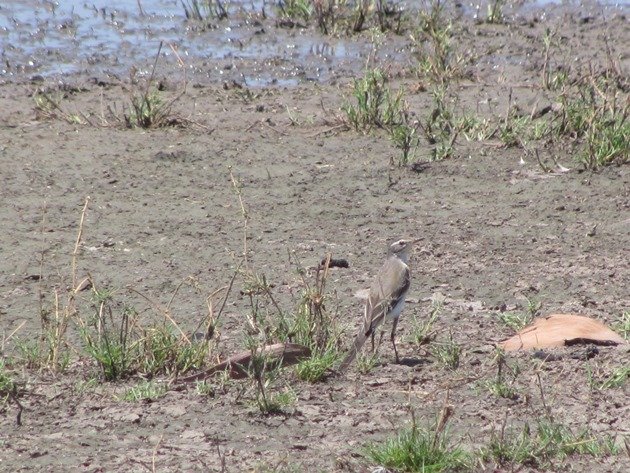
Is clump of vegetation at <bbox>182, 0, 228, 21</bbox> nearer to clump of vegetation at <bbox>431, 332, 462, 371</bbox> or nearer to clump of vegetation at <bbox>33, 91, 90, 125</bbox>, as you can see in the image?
clump of vegetation at <bbox>33, 91, 90, 125</bbox>

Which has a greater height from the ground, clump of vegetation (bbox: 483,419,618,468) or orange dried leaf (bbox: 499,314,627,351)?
clump of vegetation (bbox: 483,419,618,468)

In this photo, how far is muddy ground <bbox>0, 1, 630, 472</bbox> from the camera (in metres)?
6.15

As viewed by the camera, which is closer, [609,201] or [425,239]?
[425,239]

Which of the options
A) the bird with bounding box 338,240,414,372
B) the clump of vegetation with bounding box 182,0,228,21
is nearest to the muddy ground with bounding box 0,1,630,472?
the bird with bounding box 338,240,414,372

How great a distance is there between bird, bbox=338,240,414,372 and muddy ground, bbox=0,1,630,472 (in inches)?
6.9

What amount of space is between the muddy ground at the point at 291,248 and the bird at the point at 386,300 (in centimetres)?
18

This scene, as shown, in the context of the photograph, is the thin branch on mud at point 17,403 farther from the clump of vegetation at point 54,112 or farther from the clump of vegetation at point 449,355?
the clump of vegetation at point 54,112

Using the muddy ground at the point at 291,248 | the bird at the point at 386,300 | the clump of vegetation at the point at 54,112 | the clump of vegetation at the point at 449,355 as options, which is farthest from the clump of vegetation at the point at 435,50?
the clump of vegetation at the point at 449,355

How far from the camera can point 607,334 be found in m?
7.23

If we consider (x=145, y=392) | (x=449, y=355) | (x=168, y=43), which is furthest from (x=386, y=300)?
(x=168, y=43)

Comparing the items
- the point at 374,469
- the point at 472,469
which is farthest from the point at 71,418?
the point at 472,469

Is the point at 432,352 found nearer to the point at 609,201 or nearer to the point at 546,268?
the point at 546,268

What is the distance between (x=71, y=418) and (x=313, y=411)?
1.16 meters

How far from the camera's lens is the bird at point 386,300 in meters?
7.08
